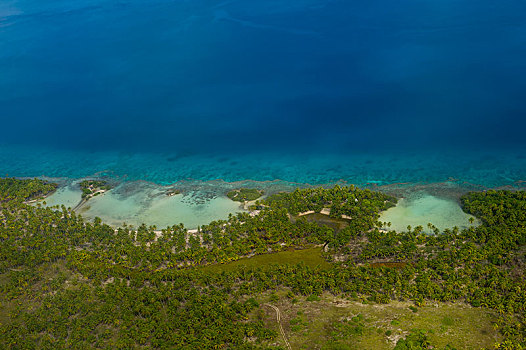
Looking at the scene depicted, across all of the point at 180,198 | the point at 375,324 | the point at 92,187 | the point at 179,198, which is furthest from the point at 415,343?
the point at 92,187

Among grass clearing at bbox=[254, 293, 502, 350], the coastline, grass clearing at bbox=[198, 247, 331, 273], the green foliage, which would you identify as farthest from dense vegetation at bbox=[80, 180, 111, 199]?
the green foliage

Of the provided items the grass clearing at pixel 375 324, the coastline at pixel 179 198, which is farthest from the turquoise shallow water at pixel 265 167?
the grass clearing at pixel 375 324

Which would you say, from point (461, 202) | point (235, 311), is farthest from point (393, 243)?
point (235, 311)

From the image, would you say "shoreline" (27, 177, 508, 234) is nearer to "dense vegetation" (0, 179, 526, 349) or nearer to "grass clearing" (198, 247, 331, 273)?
"dense vegetation" (0, 179, 526, 349)

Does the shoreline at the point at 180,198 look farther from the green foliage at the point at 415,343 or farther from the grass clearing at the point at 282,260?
the green foliage at the point at 415,343

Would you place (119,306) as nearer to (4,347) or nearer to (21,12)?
(4,347)

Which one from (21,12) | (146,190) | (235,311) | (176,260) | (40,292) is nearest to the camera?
(235,311)
